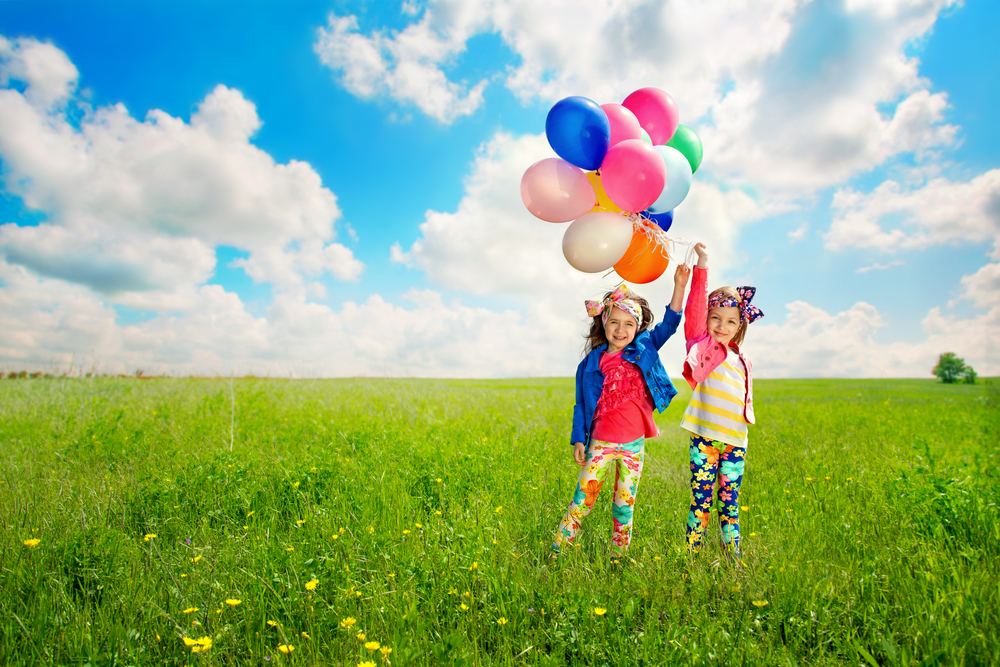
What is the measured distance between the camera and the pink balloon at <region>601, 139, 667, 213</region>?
11.4 ft

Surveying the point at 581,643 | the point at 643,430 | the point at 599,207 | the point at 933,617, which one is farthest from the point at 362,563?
the point at 933,617

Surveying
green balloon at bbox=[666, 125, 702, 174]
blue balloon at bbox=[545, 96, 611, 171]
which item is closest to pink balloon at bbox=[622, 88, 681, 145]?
green balloon at bbox=[666, 125, 702, 174]

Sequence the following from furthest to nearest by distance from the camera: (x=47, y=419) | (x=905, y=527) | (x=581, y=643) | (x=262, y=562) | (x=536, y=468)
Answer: (x=47, y=419)
(x=536, y=468)
(x=905, y=527)
(x=262, y=562)
(x=581, y=643)

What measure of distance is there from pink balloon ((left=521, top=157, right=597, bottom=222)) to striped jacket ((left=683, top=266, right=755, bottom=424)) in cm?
107

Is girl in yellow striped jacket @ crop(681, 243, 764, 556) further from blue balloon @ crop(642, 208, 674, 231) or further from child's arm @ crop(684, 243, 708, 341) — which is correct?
blue balloon @ crop(642, 208, 674, 231)

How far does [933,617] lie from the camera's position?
2799mm

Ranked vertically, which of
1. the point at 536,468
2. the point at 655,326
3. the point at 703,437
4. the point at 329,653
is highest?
the point at 655,326

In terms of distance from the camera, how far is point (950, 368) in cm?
5344

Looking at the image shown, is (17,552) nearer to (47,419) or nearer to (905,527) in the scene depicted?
(47,419)

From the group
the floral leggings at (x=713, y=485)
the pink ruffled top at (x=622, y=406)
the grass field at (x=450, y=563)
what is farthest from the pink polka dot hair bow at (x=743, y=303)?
the grass field at (x=450, y=563)

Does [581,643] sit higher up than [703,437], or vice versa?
[703,437]

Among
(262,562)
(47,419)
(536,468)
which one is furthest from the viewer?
(47,419)

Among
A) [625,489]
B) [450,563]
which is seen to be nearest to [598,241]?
[625,489]

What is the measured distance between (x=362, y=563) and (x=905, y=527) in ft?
15.6
